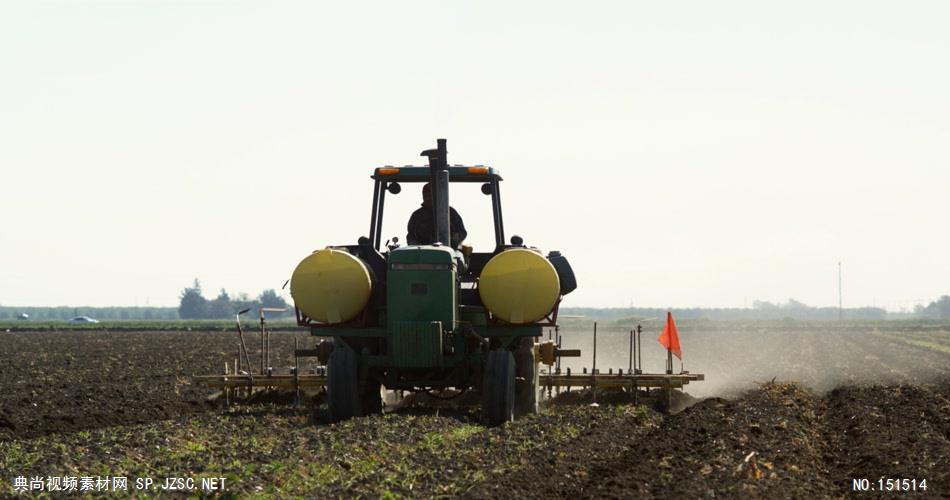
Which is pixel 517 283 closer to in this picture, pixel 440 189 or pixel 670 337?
pixel 440 189

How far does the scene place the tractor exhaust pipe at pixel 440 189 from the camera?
53.6 feet

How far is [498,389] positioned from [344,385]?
1.90 meters

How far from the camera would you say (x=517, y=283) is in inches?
614

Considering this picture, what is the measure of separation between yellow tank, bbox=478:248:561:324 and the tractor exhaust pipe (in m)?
0.94

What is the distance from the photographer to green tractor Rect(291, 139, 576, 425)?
15344 mm

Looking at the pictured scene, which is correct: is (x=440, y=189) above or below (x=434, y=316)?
above

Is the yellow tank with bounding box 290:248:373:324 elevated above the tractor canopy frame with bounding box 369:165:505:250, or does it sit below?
below

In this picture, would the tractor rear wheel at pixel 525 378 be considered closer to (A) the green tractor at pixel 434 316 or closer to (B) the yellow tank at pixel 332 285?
(A) the green tractor at pixel 434 316

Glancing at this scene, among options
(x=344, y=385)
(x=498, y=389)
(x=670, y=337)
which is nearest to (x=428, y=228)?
(x=344, y=385)

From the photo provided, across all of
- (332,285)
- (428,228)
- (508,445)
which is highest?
(428,228)

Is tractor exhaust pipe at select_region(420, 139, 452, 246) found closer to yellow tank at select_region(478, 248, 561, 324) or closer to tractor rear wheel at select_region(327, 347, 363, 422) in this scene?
yellow tank at select_region(478, 248, 561, 324)

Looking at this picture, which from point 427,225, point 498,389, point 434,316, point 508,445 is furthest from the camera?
point 427,225

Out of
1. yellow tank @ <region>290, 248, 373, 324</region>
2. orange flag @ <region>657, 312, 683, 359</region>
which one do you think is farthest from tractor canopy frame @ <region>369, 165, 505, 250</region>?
orange flag @ <region>657, 312, 683, 359</region>

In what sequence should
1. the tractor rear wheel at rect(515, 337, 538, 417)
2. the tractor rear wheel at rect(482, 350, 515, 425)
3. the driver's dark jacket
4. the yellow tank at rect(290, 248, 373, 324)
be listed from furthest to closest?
the driver's dark jacket → the tractor rear wheel at rect(515, 337, 538, 417) → the yellow tank at rect(290, 248, 373, 324) → the tractor rear wheel at rect(482, 350, 515, 425)
